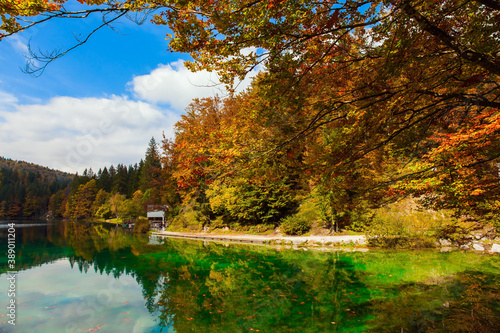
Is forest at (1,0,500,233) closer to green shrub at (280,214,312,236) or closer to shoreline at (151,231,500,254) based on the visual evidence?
shoreline at (151,231,500,254)

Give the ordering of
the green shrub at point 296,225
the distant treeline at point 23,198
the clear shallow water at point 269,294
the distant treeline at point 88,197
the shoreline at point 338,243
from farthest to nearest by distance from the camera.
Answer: the distant treeline at point 23,198 < the distant treeline at point 88,197 < the green shrub at point 296,225 < the shoreline at point 338,243 < the clear shallow water at point 269,294

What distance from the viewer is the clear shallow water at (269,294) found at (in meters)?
5.11

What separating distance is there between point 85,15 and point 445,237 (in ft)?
46.3

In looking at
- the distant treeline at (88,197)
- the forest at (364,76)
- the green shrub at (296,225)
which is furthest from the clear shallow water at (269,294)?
the distant treeline at (88,197)

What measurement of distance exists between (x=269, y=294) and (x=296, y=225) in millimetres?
10463

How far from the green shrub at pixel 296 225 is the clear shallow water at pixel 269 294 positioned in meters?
5.22

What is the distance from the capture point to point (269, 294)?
6879 millimetres

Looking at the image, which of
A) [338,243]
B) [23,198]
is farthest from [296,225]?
[23,198]

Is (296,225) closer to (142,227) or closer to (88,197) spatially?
(142,227)

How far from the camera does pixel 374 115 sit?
409 centimetres

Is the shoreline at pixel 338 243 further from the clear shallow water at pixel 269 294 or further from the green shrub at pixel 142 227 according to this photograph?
the green shrub at pixel 142 227

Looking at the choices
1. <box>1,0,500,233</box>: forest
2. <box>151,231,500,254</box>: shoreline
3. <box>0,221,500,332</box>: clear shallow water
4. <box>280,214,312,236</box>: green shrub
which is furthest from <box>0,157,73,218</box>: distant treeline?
<box>1,0,500,233</box>: forest

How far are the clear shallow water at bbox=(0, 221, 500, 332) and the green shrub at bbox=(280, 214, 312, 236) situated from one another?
5.22m

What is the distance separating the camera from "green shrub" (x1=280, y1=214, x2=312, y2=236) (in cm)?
1706
